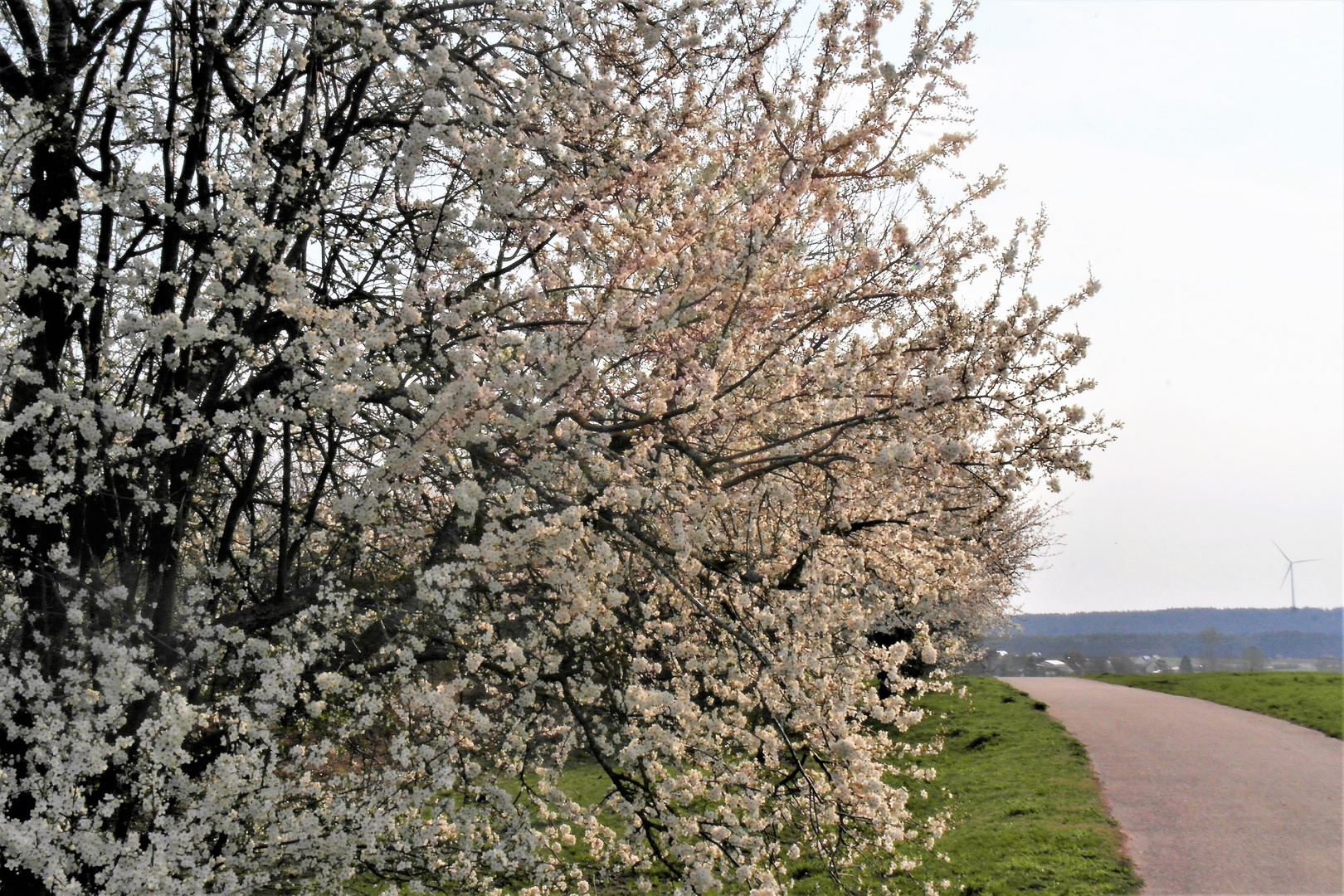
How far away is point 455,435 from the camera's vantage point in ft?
15.4

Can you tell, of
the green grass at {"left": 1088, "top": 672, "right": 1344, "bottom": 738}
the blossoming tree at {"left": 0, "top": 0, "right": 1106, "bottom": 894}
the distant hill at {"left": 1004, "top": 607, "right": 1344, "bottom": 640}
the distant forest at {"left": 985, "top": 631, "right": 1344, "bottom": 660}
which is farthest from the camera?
the distant hill at {"left": 1004, "top": 607, "right": 1344, "bottom": 640}

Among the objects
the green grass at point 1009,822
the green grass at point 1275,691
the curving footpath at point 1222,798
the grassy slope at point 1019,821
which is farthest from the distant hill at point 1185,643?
the green grass at point 1009,822

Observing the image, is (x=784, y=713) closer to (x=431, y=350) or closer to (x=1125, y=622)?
(x=431, y=350)

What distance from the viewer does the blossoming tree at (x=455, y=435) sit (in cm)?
491

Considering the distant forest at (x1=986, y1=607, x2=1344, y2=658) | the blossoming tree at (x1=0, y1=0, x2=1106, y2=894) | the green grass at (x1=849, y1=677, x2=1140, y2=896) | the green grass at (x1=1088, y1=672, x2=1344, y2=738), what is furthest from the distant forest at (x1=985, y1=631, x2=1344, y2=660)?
the blossoming tree at (x1=0, y1=0, x2=1106, y2=894)

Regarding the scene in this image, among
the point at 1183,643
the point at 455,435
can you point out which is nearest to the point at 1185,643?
the point at 1183,643

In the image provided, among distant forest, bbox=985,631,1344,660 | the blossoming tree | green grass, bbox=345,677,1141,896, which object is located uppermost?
the blossoming tree

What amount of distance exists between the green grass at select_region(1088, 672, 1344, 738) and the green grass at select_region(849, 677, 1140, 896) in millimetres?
4668

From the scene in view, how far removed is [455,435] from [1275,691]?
81.3 feet

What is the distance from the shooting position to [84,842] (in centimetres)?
475

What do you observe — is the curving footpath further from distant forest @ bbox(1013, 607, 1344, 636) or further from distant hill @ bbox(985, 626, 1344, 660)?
distant forest @ bbox(1013, 607, 1344, 636)

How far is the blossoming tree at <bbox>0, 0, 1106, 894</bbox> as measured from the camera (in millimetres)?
4910

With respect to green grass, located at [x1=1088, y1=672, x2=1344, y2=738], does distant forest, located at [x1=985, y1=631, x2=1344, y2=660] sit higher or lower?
lower

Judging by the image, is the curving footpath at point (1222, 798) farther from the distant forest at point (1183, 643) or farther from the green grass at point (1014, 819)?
the distant forest at point (1183, 643)
